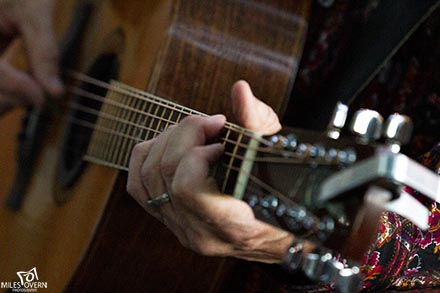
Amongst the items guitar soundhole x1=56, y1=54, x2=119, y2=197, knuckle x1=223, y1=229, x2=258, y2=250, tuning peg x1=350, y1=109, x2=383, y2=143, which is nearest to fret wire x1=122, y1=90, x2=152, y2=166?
guitar soundhole x1=56, y1=54, x2=119, y2=197

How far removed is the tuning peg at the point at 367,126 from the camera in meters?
0.60

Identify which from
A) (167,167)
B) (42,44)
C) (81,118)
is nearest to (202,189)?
(167,167)

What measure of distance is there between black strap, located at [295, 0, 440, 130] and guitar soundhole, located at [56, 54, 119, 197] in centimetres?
29

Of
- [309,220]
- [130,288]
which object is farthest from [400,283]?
[130,288]

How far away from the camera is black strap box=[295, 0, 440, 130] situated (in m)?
0.94

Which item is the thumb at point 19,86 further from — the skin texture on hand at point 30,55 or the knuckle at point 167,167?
the knuckle at point 167,167

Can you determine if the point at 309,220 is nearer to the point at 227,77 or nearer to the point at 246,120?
the point at 246,120

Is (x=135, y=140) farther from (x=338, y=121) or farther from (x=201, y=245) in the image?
(x=338, y=121)

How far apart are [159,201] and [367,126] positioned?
28 centimetres

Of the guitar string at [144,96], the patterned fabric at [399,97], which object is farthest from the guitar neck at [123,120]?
the patterned fabric at [399,97]

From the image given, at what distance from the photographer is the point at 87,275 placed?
95 cm

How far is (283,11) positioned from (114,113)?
28 cm

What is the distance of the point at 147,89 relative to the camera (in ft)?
2.97

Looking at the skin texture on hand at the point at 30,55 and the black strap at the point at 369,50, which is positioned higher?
the black strap at the point at 369,50
